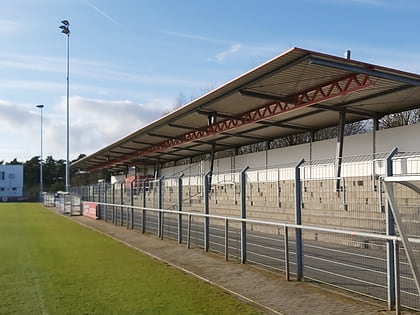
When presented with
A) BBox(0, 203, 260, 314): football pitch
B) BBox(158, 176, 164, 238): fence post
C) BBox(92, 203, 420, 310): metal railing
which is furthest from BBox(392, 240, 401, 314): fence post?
BBox(158, 176, 164, 238): fence post

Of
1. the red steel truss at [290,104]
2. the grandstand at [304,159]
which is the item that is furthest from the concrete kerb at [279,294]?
the red steel truss at [290,104]

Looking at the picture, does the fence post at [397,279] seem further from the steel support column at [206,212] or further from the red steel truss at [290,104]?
the red steel truss at [290,104]

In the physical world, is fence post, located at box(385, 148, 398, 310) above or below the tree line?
below

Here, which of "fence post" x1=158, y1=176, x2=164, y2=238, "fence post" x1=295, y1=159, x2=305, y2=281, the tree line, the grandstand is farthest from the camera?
the tree line

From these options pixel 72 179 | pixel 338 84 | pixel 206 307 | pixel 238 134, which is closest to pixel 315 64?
pixel 338 84

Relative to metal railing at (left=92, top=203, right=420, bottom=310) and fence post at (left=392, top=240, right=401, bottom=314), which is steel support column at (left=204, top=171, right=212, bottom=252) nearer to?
metal railing at (left=92, top=203, right=420, bottom=310)

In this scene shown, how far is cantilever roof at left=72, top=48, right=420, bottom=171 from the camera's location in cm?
1608

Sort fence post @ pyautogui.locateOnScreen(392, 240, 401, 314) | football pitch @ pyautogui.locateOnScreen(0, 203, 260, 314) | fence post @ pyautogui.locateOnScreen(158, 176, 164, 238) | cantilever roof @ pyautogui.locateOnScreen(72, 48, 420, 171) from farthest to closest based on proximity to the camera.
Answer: fence post @ pyautogui.locateOnScreen(158, 176, 164, 238)
cantilever roof @ pyautogui.locateOnScreen(72, 48, 420, 171)
football pitch @ pyautogui.locateOnScreen(0, 203, 260, 314)
fence post @ pyautogui.locateOnScreen(392, 240, 401, 314)

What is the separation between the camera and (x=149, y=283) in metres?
9.69

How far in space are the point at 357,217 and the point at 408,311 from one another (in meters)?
2.02

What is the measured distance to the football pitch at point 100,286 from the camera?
7633 mm

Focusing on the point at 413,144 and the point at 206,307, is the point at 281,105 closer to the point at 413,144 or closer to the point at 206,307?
the point at 413,144

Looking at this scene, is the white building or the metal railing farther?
the white building

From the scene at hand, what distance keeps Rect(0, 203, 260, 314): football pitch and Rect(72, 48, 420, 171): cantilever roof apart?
7.37 m
